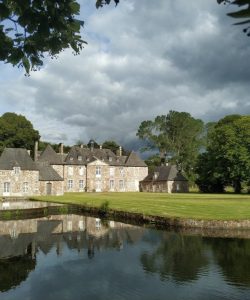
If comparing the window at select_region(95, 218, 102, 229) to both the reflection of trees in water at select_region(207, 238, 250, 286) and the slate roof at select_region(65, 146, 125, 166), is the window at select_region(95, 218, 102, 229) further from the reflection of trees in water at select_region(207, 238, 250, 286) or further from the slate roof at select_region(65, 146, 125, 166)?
the slate roof at select_region(65, 146, 125, 166)

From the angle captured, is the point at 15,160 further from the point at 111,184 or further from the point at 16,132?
the point at 111,184

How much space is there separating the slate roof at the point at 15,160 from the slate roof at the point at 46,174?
1.25 metres

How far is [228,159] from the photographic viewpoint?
5953 centimetres

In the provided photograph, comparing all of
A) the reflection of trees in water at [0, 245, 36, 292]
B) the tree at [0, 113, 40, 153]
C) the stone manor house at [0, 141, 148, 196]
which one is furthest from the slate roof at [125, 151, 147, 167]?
the reflection of trees in water at [0, 245, 36, 292]

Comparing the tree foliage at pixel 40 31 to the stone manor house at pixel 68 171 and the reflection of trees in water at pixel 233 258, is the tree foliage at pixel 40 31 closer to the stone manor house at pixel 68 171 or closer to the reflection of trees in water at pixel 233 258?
the reflection of trees in water at pixel 233 258

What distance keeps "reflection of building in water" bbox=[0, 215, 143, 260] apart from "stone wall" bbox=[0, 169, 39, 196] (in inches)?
975

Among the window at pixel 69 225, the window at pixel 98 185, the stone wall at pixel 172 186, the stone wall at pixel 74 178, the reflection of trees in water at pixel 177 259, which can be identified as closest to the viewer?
the reflection of trees in water at pixel 177 259

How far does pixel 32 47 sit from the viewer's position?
460cm

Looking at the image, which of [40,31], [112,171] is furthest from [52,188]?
[40,31]

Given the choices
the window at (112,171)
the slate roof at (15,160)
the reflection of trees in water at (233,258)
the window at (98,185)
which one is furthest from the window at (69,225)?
the window at (112,171)

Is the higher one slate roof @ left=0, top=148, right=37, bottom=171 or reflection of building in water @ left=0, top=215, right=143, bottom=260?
slate roof @ left=0, top=148, right=37, bottom=171

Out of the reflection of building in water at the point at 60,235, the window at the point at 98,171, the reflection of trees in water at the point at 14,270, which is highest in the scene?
the window at the point at 98,171

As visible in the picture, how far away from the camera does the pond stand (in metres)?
13.1

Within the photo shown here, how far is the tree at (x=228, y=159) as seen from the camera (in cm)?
5784
